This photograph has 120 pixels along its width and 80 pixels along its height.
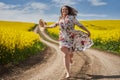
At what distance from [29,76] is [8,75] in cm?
108

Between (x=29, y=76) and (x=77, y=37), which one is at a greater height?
(x=77, y=37)

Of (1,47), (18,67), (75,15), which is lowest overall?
(18,67)

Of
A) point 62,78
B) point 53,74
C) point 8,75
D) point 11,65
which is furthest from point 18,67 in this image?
point 62,78

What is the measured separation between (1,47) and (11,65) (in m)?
0.92

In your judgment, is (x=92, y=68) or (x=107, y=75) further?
(x=92, y=68)

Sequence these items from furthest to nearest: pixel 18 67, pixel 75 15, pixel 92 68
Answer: pixel 18 67 < pixel 92 68 < pixel 75 15

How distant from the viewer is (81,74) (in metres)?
11.4

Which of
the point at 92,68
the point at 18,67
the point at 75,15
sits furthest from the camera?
the point at 18,67

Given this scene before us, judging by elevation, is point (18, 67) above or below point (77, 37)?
below

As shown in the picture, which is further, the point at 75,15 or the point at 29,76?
the point at 29,76

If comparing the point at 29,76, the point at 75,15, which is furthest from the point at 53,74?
the point at 75,15

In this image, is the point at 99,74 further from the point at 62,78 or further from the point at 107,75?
the point at 62,78

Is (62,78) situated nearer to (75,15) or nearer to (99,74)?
(99,74)

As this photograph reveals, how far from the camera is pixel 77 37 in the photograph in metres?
11.0
